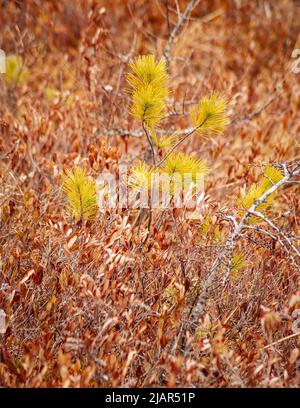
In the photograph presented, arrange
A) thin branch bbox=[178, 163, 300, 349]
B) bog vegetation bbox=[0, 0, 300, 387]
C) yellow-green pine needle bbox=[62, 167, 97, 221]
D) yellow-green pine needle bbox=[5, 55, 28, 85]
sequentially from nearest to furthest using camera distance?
1. bog vegetation bbox=[0, 0, 300, 387]
2. thin branch bbox=[178, 163, 300, 349]
3. yellow-green pine needle bbox=[62, 167, 97, 221]
4. yellow-green pine needle bbox=[5, 55, 28, 85]

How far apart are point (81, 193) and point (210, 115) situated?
808 millimetres

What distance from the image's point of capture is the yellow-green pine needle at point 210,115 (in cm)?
271

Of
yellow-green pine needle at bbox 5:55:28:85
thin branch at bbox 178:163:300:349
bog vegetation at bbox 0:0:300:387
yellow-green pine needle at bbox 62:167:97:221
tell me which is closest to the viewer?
bog vegetation at bbox 0:0:300:387

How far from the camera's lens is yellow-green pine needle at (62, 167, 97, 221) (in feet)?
8.61

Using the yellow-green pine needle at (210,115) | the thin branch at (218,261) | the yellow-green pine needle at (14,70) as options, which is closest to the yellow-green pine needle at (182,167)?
the yellow-green pine needle at (210,115)

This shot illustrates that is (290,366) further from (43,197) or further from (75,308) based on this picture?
(43,197)

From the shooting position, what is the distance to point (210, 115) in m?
2.76

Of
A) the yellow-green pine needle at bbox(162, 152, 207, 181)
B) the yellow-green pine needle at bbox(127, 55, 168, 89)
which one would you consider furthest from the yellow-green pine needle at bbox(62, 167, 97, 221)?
the yellow-green pine needle at bbox(127, 55, 168, 89)

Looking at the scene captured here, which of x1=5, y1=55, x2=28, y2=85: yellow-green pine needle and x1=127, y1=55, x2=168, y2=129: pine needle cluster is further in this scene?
x1=5, y1=55, x2=28, y2=85: yellow-green pine needle

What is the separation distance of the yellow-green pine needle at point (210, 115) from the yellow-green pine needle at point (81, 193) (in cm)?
67

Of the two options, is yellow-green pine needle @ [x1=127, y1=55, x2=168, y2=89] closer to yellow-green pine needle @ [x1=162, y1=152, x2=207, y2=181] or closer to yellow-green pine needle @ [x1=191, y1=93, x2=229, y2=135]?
yellow-green pine needle @ [x1=191, y1=93, x2=229, y2=135]

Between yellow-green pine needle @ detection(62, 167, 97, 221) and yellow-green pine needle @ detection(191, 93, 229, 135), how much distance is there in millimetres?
670

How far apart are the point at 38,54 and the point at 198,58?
76.8 inches

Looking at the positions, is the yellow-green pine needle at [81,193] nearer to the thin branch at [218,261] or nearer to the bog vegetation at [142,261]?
the bog vegetation at [142,261]
